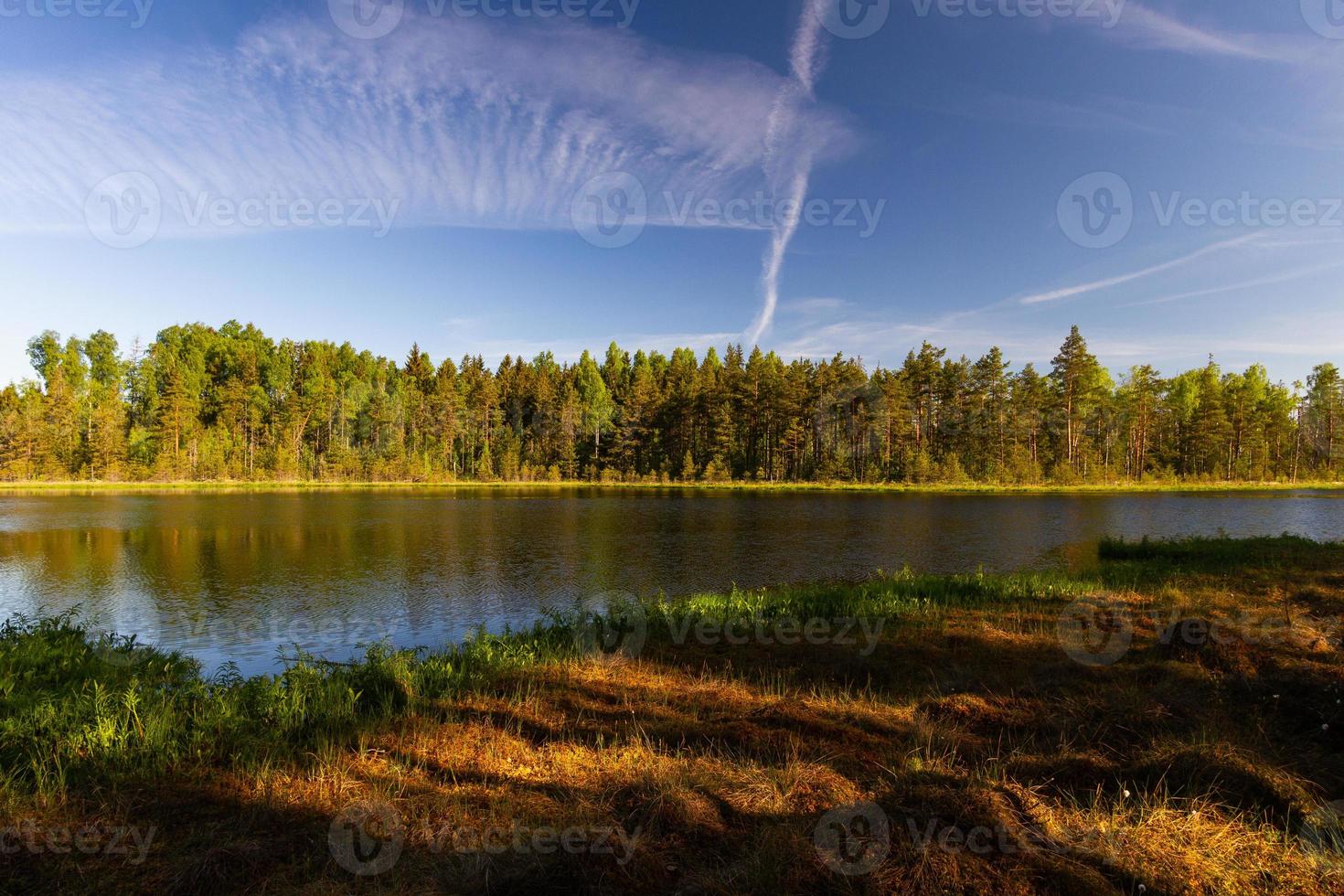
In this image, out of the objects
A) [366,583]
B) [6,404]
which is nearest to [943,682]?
[366,583]

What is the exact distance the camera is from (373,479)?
274 feet

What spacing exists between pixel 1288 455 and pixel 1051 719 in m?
119

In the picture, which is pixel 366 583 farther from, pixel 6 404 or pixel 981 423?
pixel 6 404
